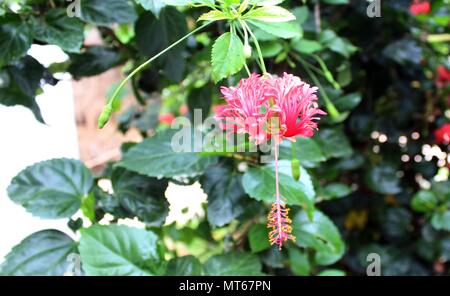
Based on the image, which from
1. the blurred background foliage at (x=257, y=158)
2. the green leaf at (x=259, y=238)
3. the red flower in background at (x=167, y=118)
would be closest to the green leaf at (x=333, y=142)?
the blurred background foliage at (x=257, y=158)

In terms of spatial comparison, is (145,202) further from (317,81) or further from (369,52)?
(369,52)

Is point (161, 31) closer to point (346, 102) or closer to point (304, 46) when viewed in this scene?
point (304, 46)

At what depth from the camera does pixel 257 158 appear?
0.68 m

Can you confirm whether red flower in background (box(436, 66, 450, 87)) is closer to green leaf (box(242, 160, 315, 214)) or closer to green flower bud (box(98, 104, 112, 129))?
green leaf (box(242, 160, 315, 214))

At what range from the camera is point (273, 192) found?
0.59m

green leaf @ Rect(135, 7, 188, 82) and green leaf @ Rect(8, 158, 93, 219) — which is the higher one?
green leaf @ Rect(135, 7, 188, 82)

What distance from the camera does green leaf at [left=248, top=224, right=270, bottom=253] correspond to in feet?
2.30

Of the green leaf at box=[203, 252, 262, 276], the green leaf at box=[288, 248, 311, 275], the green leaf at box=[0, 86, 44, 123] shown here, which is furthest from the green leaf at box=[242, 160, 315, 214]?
the green leaf at box=[0, 86, 44, 123]

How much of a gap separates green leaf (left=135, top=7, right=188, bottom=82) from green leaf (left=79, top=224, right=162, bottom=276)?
260mm

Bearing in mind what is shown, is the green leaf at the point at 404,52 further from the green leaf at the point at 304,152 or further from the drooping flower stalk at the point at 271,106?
the drooping flower stalk at the point at 271,106

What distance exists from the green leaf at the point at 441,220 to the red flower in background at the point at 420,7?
1.56ft

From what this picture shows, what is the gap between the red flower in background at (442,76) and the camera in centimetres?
126

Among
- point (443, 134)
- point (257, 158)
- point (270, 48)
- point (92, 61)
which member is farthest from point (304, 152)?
point (443, 134)
